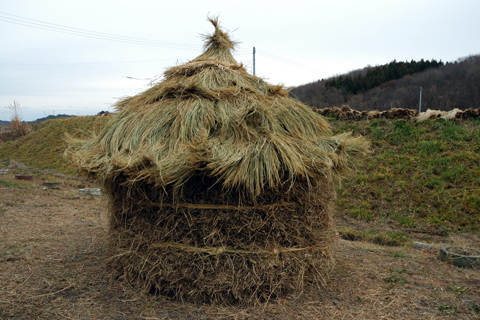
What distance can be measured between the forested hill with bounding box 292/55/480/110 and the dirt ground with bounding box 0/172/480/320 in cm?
2276

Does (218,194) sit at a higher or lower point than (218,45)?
lower

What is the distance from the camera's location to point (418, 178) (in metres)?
8.94

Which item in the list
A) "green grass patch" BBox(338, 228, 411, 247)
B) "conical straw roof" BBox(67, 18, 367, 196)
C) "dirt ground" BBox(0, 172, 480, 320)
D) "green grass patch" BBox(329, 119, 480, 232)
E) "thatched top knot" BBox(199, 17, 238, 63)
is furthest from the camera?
"green grass patch" BBox(329, 119, 480, 232)

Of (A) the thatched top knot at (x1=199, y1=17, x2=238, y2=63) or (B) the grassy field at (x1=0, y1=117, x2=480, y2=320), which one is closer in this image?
(B) the grassy field at (x1=0, y1=117, x2=480, y2=320)

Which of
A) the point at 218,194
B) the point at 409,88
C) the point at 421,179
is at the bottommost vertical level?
the point at 421,179

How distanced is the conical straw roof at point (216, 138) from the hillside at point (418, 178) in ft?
9.01

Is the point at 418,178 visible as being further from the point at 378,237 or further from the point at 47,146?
the point at 47,146

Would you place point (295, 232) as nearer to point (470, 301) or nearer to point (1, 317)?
point (470, 301)

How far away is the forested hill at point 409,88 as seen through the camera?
28188mm

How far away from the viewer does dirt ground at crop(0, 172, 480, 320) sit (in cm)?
352

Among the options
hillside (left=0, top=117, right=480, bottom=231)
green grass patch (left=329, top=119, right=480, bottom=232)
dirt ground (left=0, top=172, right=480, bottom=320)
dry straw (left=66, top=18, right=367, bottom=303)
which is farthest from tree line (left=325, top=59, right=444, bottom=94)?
dry straw (left=66, top=18, right=367, bottom=303)

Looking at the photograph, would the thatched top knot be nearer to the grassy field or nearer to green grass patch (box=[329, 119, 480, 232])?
the grassy field

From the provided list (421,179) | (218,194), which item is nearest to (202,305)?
(218,194)

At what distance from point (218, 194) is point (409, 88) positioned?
110 feet
